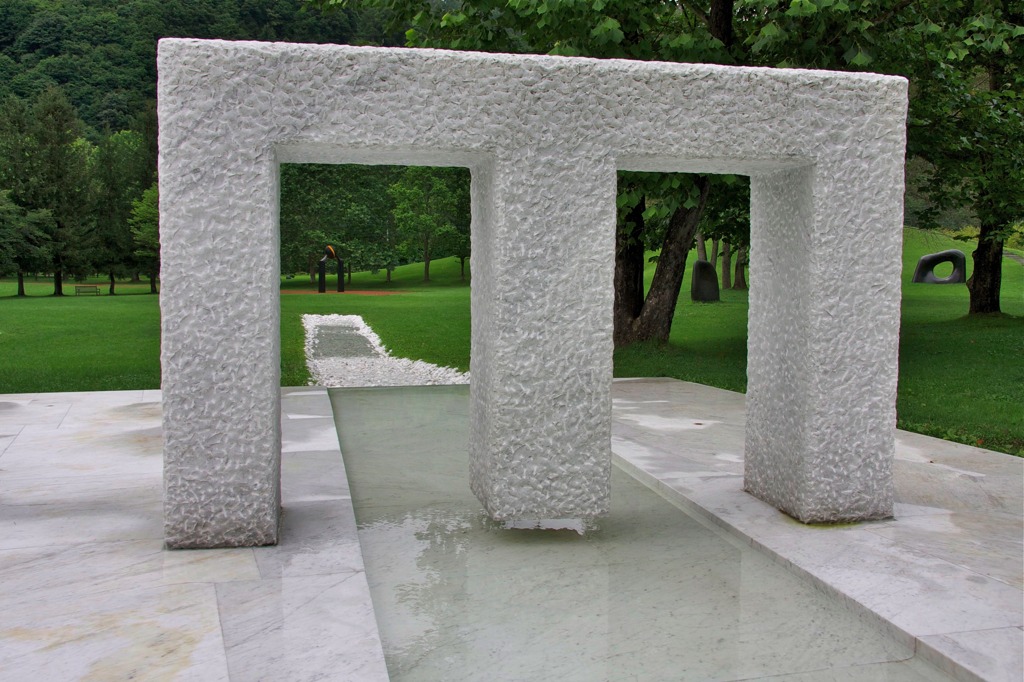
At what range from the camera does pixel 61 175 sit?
40.8 m

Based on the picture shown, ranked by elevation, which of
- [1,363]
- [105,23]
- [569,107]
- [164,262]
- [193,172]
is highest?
[105,23]

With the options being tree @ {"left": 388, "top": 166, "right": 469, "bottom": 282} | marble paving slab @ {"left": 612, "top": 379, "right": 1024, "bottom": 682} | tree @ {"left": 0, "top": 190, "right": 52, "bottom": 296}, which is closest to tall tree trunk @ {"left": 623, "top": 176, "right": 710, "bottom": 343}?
marble paving slab @ {"left": 612, "top": 379, "right": 1024, "bottom": 682}

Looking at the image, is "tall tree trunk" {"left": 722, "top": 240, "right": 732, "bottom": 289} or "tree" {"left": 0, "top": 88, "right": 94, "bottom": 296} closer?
"tall tree trunk" {"left": 722, "top": 240, "right": 732, "bottom": 289}

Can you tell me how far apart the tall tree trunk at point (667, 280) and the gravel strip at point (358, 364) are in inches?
127

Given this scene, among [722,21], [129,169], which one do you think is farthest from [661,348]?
[129,169]

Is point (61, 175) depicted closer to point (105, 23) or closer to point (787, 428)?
point (105, 23)

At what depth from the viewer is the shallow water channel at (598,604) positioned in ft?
10.9

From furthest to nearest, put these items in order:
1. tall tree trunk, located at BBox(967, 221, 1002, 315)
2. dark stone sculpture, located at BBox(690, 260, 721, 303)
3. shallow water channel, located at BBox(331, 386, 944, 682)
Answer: dark stone sculpture, located at BBox(690, 260, 721, 303), tall tree trunk, located at BBox(967, 221, 1002, 315), shallow water channel, located at BBox(331, 386, 944, 682)

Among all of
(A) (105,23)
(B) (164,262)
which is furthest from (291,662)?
(A) (105,23)

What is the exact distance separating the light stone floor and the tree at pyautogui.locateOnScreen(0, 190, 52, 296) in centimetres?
3130

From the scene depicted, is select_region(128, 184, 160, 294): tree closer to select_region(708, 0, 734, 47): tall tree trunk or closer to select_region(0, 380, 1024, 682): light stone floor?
select_region(708, 0, 734, 47): tall tree trunk

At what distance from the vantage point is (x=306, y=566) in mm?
4199

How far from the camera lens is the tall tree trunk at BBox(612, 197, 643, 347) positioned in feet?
48.5

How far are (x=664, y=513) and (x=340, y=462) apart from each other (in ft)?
8.19
